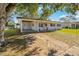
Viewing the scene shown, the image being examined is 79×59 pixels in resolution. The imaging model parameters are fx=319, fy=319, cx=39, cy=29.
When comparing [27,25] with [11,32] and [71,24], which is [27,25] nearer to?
[11,32]

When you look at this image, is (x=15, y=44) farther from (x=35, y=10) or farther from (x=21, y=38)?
(x=35, y=10)

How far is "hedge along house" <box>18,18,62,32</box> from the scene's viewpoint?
4.73 metres

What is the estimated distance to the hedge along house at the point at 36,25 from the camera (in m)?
4.73

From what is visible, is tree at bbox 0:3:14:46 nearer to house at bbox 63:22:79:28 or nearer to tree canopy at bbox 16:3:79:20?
tree canopy at bbox 16:3:79:20

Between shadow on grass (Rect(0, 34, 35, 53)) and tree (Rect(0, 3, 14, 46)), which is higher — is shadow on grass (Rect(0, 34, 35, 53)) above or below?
below

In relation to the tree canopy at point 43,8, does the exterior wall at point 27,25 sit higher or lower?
lower

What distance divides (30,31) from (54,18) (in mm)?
409

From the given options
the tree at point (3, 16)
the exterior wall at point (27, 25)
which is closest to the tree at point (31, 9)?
the tree at point (3, 16)

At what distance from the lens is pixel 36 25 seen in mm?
4758

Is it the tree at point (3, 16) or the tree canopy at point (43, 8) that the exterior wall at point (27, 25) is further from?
the tree at point (3, 16)

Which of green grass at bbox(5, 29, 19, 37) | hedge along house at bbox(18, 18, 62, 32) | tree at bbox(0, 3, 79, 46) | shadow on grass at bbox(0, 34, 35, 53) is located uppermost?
tree at bbox(0, 3, 79, 46)

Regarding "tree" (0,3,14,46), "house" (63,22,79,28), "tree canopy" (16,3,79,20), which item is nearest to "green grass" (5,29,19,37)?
"tree" (0,3,14,46)

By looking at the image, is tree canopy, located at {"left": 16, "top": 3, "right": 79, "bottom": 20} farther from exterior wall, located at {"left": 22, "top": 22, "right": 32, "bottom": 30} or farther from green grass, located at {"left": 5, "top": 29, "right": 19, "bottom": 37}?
green grass, located at {"left": 5, "top": 29, "right": 19, "bottom": 37}

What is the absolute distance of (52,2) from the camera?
470cm
